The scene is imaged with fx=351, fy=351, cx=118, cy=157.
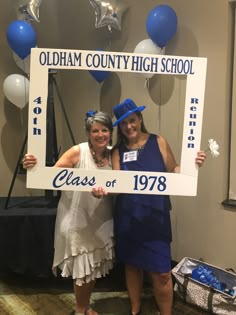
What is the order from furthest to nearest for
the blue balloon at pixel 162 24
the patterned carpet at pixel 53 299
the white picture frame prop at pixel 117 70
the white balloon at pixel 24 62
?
the white balloon at pixel 24 62 → the patterned carpet at pixel 53 299 → the blue balloon at pixel 162 24 → the white picture frame prop at pixel 117 70

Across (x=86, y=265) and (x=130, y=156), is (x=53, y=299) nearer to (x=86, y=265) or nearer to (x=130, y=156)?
(x=86, y=265)

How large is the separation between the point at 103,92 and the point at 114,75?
0.15 m

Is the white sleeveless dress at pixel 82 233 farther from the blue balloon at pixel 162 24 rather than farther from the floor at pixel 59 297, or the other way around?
the blue balloon at pixel 162 24

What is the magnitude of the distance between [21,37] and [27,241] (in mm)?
1287

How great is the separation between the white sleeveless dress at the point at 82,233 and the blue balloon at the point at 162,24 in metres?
0.77

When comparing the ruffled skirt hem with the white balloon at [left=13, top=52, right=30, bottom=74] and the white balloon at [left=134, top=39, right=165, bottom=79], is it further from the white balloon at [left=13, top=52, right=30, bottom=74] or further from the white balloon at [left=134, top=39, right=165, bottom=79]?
the white balloon at [left=13, top=52, right=30, bottom=74]

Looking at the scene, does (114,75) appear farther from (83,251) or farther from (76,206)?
(83,251)

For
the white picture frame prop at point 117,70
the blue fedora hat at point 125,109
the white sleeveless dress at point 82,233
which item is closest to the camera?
the white picture frame prop at point 117,70

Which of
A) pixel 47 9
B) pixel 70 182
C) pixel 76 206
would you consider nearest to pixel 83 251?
pixel 76 206

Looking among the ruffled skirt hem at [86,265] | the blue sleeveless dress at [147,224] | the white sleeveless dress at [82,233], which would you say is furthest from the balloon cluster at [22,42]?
the ruffled skirt hem at [86,265]

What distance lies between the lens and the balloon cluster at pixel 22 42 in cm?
220

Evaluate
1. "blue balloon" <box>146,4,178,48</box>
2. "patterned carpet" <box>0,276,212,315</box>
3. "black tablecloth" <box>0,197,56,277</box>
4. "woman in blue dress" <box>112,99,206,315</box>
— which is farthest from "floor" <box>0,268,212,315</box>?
"blue balloon" <box>146,4,178,48</box>

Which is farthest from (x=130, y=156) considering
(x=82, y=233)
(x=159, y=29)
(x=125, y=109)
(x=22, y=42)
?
(x=22, y=42)

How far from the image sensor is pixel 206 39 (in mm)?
2092
